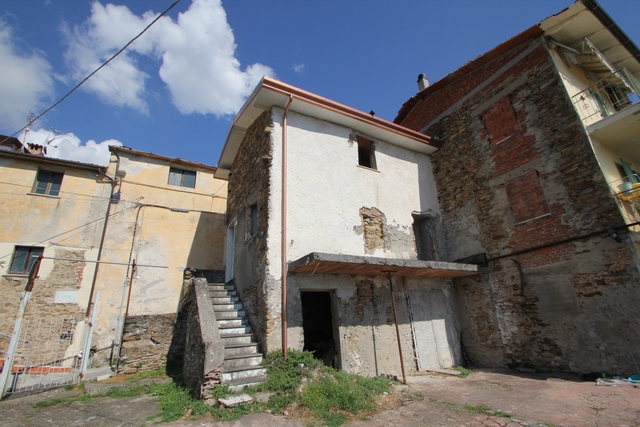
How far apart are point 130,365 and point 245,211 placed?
594cm

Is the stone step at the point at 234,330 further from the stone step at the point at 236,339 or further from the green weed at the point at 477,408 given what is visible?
the green weed at the point at 477,408

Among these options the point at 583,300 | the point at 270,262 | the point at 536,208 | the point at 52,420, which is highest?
the point at 536,208

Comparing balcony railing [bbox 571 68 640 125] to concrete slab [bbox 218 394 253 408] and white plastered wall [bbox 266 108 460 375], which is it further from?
concrete slab [bbox 218 394 253 408]

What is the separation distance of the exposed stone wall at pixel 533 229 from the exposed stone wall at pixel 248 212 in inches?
238

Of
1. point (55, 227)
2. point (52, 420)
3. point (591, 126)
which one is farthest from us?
point (55, 227)

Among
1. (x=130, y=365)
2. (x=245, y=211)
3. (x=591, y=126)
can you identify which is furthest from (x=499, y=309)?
(x=130, y=365)

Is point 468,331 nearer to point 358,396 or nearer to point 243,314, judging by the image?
point 358,396

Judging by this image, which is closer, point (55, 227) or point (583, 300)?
point (583, 300)

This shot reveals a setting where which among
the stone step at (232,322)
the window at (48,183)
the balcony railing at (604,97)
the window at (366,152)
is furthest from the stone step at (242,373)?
the window at (48,183)

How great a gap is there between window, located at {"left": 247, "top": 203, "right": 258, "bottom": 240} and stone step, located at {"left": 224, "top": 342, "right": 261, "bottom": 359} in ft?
9.82

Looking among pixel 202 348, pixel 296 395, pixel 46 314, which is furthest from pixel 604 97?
pixel 46 314

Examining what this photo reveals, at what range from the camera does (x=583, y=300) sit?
7.19 metres

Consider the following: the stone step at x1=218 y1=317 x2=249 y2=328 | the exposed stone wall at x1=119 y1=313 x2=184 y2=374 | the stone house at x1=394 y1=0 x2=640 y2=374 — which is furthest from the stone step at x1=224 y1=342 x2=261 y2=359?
the stone house at x1=394 y1=0 x2=640 y2=374

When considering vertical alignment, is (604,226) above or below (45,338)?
above
